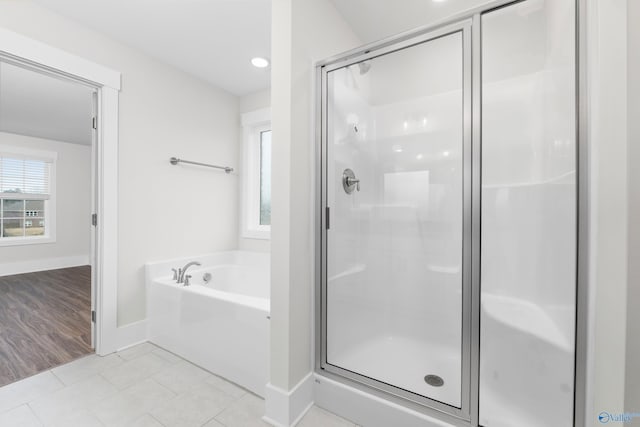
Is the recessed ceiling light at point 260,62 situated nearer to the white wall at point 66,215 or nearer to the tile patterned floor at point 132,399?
the tile patterned floor at point 132,399

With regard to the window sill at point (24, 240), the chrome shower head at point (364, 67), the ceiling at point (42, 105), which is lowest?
the window sill at point (24, 240)

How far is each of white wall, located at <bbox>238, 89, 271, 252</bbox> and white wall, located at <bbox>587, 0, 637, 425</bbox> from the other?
2.52 meters

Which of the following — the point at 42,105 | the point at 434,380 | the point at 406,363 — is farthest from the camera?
the point at 42,105

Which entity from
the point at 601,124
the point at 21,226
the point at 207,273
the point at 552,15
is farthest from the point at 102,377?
the point at 21,226

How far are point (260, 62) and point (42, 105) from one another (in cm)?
299

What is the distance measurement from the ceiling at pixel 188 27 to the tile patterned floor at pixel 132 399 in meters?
2.34

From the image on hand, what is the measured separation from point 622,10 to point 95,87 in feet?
9.40

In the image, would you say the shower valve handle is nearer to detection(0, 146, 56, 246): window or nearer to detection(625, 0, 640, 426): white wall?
detection(625, 0, 640, 426): white wall

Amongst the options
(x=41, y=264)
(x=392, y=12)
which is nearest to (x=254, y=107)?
(x=392, y=12)

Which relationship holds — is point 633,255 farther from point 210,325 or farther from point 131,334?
point 131,334

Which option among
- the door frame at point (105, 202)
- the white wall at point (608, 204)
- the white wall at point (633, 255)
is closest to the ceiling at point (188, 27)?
the door frame at point (105, 202)

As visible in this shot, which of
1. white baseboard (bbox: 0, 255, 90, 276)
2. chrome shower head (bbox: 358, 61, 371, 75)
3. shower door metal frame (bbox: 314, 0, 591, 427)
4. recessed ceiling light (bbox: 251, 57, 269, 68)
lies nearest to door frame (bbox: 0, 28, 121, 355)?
recessed ceiling light (bbox: 251, 57, 269, 68)

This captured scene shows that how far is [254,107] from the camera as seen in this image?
121 inches

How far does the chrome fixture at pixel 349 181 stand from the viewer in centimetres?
173
